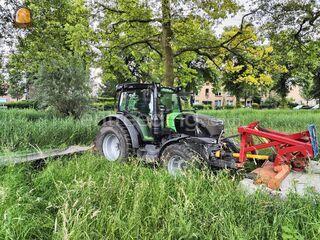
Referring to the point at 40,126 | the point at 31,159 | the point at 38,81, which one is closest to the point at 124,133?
the point at 31,159

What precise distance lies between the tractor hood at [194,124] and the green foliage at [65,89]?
30.4 ft

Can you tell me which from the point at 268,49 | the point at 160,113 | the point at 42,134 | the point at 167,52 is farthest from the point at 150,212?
the point at 268,49

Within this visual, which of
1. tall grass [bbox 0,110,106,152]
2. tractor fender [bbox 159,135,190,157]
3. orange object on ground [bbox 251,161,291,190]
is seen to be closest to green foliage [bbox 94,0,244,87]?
tall grass [bbox 0,110,106,152]

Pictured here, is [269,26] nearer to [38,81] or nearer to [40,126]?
[40,126]

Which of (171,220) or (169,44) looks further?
(169,44)

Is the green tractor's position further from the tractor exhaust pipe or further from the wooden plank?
the wooden plank

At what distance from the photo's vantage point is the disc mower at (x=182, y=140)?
16.4 feet

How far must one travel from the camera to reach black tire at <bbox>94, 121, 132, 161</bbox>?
6.41 metres

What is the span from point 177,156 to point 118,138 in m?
1.68

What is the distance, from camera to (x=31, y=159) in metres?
4.99

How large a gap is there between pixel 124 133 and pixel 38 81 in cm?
1002

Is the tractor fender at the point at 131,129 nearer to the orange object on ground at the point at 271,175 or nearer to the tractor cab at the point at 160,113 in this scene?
the tractor cab at the point at 160,113

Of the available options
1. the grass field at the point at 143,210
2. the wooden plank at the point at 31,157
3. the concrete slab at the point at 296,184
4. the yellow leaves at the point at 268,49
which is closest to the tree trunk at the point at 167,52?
the yellow leaves at the point at 268,49

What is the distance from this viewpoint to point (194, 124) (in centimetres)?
611
